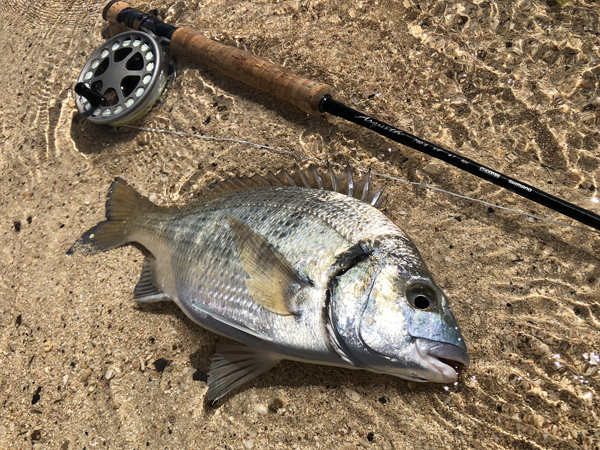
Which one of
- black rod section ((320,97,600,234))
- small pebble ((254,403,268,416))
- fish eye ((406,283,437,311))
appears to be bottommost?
small pebble ((254,403,268,416))

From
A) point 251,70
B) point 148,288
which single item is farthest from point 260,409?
point 251,70

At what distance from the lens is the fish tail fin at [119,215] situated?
2.39 meters

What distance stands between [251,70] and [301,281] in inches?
66.7

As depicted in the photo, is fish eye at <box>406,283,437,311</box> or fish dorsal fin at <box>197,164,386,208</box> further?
fish dorsal fin at <box>197,164,386,208</box>

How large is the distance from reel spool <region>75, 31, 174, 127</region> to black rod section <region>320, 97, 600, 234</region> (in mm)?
1407

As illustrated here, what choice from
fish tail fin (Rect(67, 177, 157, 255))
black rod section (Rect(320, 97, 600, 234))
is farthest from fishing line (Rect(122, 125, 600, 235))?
fish tail fin (Rect(67, 177, 157, 255))

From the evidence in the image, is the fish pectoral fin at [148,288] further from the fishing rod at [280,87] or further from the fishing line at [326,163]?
the fishing rod at [280,87]

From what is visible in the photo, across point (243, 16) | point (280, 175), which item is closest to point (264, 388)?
point (280, 175)

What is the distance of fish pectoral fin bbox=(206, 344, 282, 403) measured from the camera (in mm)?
1841

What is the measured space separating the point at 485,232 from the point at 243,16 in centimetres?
253

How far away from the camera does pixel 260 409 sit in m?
1.95

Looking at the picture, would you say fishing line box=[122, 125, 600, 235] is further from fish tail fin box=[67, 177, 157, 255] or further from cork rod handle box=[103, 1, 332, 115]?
fish tail fin box=[67, 177, 157, 255]

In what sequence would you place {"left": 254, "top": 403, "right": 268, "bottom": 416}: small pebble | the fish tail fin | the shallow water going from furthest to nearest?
the fish tail fin < {"left": 254, "top": 403, "right": 268, "bottom": 416}: small pebble < the shallow water

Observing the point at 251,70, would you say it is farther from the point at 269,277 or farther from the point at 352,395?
the point at 352,395
